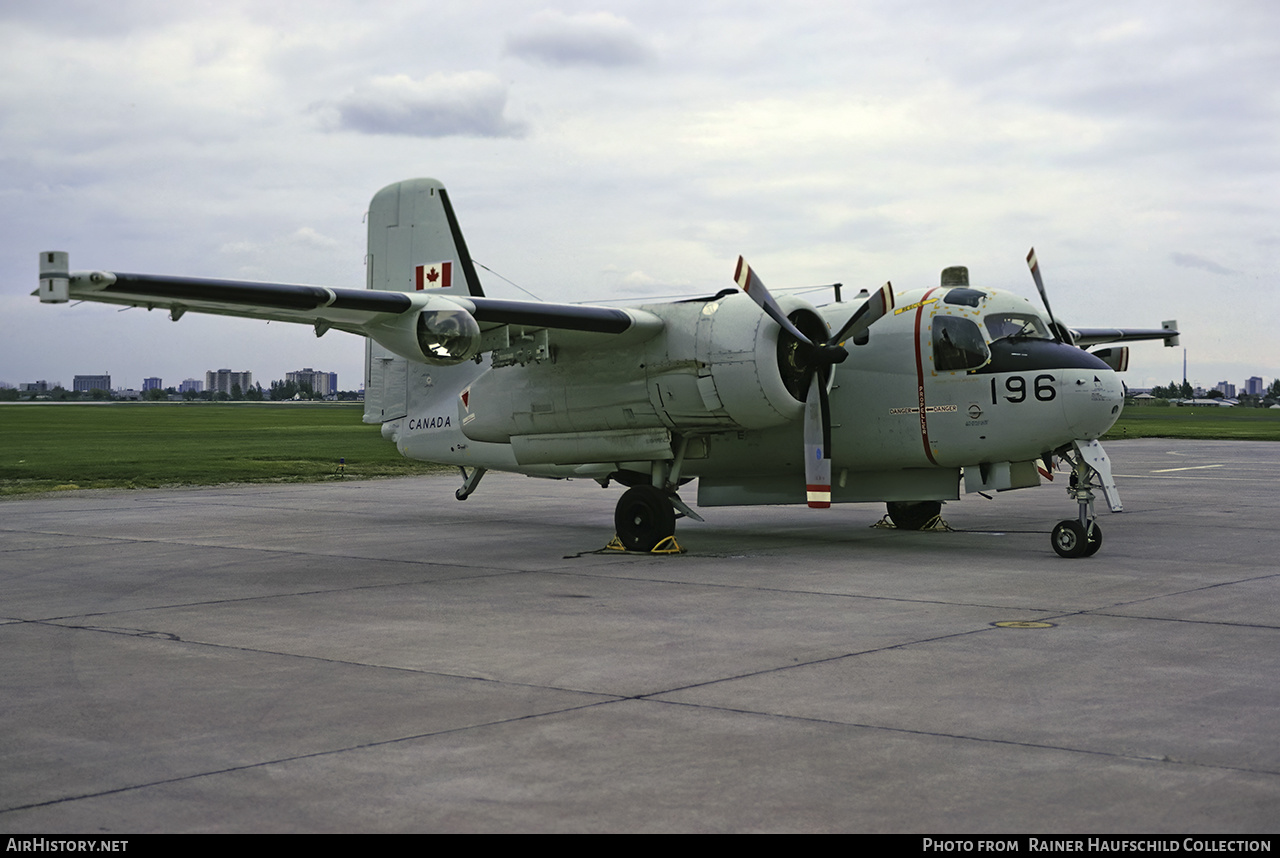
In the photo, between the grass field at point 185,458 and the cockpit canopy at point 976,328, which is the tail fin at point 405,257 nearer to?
the cockpit canopy at point 976,328

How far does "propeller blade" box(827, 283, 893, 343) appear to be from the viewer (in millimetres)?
14492

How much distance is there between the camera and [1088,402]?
558 inches

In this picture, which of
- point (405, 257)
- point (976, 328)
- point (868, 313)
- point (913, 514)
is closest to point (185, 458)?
point (405, 257)

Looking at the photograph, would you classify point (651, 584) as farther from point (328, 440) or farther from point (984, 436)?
point (328, 440)

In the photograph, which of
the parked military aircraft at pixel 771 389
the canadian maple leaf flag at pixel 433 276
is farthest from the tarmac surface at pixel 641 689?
the canadian maple leaf flag at pixel 433 276

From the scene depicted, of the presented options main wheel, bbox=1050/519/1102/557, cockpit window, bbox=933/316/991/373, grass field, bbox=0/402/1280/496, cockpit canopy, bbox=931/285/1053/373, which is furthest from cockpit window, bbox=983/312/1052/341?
grass field, bbox=0/402/1280/496

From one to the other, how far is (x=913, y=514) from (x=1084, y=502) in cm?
413

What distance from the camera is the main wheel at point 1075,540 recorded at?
46.1ft

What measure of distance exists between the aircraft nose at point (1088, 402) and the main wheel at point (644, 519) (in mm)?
5180

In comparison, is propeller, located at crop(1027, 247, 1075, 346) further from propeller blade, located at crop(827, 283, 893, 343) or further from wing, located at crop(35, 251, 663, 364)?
wing, located at crop(35, 251, 663, 364)

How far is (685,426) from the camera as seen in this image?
1541cm

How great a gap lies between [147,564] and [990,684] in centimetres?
1059

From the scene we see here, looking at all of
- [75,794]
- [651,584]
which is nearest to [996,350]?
[651,584]

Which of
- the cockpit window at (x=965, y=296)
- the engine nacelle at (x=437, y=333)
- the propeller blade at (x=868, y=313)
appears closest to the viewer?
the engine nacelle at (x=437, y=333)
